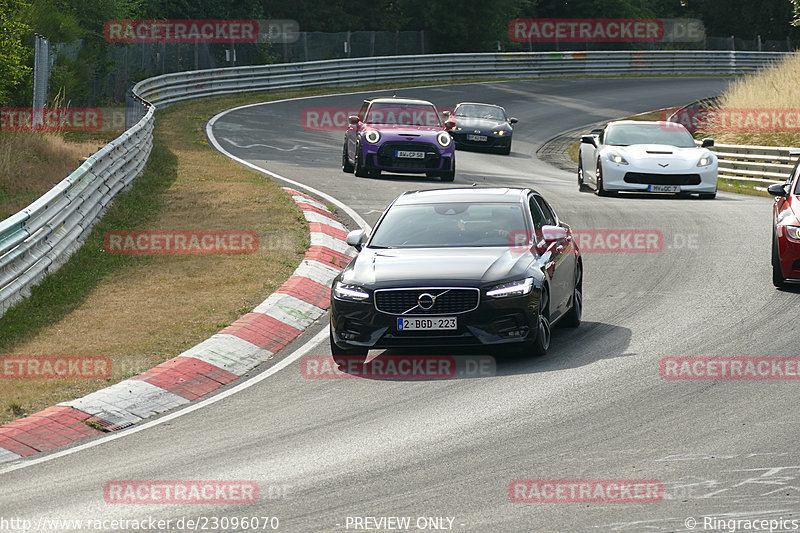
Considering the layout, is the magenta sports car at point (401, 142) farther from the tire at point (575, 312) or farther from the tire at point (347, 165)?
the tire at point (575, 312)

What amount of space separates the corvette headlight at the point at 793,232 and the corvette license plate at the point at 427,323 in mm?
4686

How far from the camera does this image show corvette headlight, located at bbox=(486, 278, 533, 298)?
9812mm

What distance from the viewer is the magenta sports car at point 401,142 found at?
2402 centimetres

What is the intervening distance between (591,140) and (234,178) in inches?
276

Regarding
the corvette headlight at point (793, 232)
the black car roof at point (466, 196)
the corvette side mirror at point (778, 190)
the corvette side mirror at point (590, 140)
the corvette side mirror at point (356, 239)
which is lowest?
the corvette headlight at point (793, 232)

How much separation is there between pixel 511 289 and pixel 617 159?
41.5 ft

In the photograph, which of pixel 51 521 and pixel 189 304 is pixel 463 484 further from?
pixel 189 304

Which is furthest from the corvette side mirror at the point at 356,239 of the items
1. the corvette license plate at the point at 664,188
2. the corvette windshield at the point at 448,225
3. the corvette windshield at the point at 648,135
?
the corvette windshield at the point at 648,135

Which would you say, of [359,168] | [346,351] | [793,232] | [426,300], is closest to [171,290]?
[346,351]

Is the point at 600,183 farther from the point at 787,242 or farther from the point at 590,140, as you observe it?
the point at 787,242

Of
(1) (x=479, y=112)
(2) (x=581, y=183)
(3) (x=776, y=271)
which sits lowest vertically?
(3) (x=776, y=271)

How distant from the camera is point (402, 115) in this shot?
2512 centimetres

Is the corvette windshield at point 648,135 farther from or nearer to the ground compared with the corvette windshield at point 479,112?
nearer to the ground

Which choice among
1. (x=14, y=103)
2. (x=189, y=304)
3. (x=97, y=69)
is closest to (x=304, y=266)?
(x=189, y=304)
